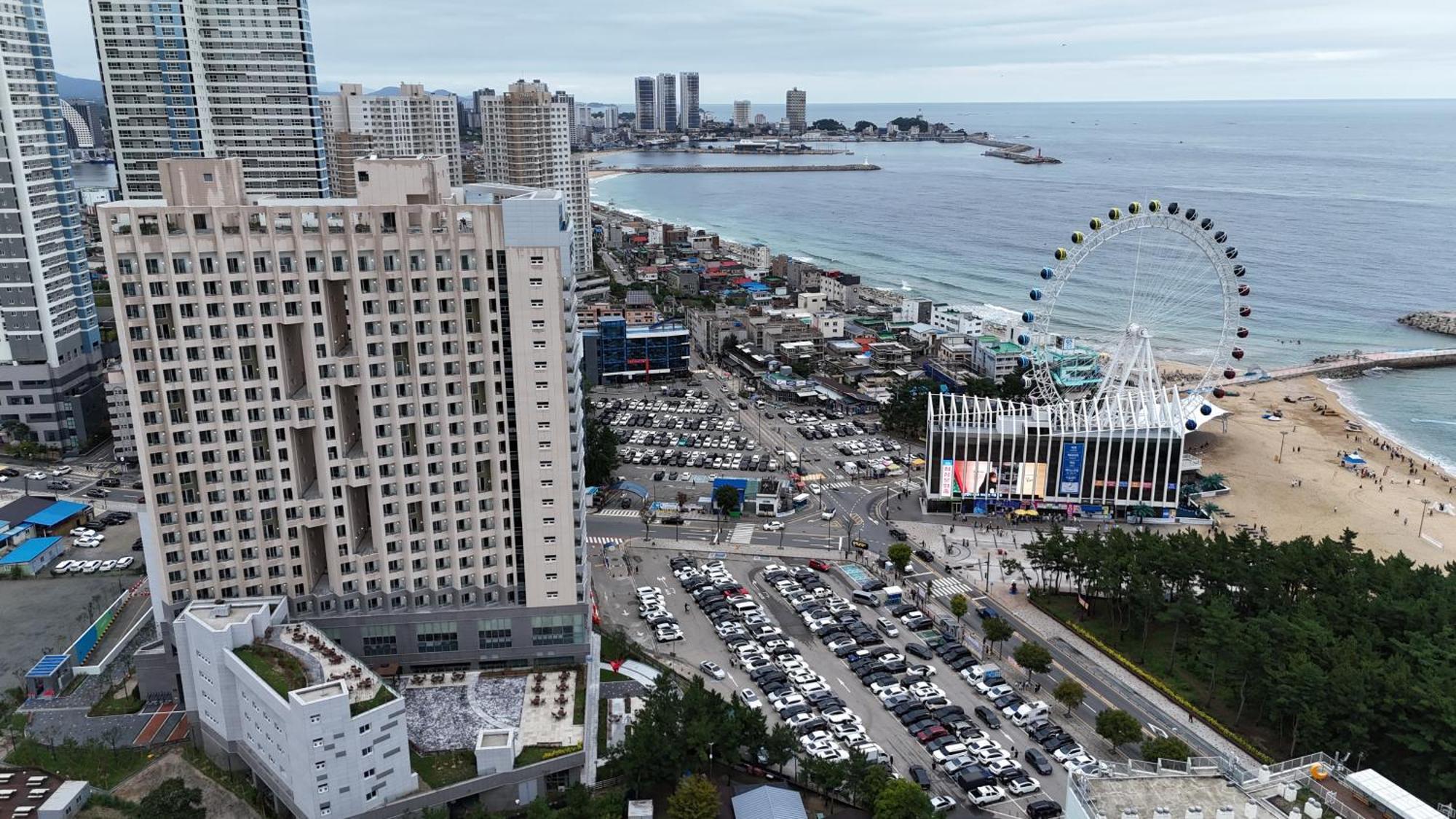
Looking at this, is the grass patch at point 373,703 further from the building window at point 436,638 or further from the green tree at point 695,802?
the green tree at point 695,802

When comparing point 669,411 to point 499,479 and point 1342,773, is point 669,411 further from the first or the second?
point 1342,773

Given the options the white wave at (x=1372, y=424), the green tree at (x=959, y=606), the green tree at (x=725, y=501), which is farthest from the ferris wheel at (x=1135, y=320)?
the green tree at (x=959, y=606)

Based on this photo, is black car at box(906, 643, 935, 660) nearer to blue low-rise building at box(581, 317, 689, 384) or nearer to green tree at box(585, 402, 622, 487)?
green tree at box(585, 402, 622, 487)

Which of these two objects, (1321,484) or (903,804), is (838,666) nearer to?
(903,804)

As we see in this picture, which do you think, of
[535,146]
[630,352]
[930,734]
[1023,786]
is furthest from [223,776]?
[535,146]

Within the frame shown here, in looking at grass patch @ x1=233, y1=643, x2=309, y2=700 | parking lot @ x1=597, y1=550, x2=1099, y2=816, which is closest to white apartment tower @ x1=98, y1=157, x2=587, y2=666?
grass patch @ x1=233, y1=643, x2=309, y2=700
